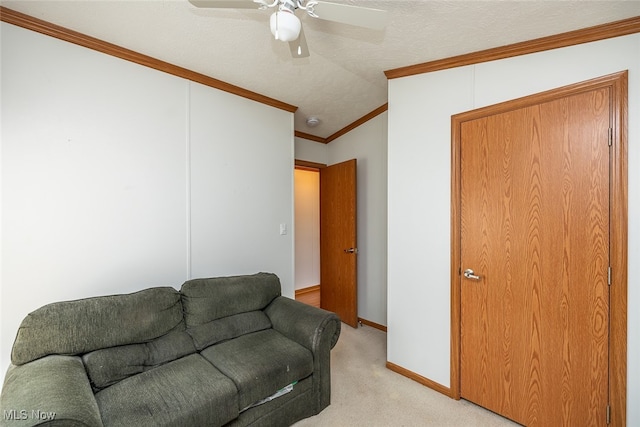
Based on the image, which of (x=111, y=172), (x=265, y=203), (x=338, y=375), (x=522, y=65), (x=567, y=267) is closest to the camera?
(x=567, y=267)

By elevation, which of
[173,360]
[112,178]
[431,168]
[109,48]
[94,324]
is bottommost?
[173,360]

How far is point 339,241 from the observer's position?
364 cm

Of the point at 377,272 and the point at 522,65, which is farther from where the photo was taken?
the point at 377,272

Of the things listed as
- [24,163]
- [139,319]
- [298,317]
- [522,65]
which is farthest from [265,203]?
[522,65]

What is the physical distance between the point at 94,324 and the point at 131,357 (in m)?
0.29

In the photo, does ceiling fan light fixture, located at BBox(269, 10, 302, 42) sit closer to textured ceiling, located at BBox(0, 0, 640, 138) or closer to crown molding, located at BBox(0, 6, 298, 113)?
textured ceiling, located at BBox(0, 0, 640, 138)

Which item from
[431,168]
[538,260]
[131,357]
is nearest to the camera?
[131,357]

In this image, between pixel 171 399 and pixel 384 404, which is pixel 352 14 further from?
pixel 384 404

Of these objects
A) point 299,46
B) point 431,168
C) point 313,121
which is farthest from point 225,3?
point 313,121

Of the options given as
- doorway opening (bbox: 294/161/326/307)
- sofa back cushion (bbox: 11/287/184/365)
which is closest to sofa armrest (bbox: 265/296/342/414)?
sofa back cushion (bbox: 11/287/184/365)

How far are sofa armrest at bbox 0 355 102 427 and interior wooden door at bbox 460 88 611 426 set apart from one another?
2300 millimetres

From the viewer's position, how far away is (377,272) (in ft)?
11.2

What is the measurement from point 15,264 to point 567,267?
337cm

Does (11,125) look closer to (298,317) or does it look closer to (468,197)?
(298,317)
